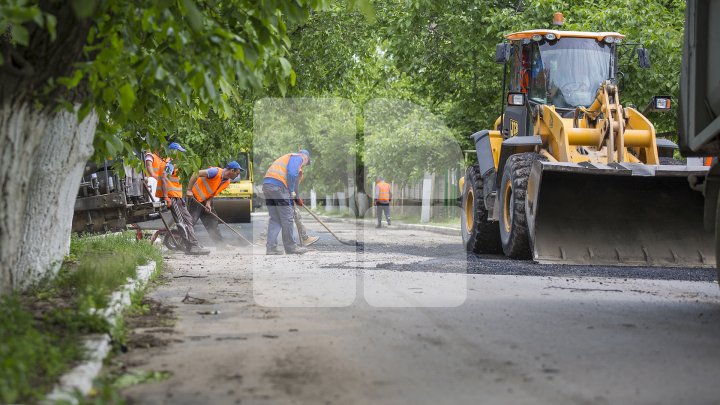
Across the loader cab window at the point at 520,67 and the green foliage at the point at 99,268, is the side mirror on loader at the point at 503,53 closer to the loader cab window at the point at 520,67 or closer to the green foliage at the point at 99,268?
the loader cab window at the point at 520,67

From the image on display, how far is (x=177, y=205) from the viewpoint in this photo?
16.0 meters

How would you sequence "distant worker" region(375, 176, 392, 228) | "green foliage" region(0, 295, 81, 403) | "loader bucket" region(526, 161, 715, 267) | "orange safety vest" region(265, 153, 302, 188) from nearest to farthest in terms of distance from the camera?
"green foliage" region(0, 295, 81, 403) < "loader bucket" region(526, 161, 715, 267) < "orange safety vest" region(265, 153, 302, 188) < "distant worker" region(375, 176, 392, 228)

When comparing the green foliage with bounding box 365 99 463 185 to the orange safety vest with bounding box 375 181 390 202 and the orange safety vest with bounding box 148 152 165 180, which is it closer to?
the orange safety vest with bounding box 375 181 390 202

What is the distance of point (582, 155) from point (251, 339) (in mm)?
7204

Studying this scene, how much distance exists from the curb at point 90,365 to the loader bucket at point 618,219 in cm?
531

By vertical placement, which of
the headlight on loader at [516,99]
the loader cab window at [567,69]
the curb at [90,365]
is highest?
the loader cab window at [567,69]

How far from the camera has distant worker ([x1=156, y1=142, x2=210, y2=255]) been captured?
615 inches

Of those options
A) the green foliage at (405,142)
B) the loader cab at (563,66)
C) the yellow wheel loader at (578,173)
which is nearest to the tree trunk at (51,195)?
the yellow wheel loader at (578,173)

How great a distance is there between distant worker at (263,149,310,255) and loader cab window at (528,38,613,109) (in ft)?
12.6

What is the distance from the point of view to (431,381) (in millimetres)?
5203

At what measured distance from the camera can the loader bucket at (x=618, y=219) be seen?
451 inches

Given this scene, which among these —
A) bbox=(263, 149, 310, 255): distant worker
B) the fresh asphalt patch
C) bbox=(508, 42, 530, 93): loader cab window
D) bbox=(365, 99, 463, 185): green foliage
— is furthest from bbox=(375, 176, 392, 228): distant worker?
bbox=(508, 42, 530, 93): loader cab window

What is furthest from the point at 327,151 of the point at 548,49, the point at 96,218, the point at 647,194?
the point at 647,194

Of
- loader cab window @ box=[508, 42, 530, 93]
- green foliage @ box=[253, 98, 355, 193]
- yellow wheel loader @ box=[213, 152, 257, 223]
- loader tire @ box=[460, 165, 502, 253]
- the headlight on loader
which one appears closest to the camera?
the headlight on loader
